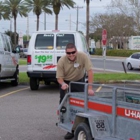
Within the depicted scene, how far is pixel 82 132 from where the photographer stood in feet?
22.0

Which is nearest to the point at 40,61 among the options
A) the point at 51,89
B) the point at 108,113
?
the point at 51,89

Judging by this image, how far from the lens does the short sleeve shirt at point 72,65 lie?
7.88 m

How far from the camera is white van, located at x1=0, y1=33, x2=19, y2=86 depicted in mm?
16016

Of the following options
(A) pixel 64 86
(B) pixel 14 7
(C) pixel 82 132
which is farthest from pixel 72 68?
(B) pixel 14 7

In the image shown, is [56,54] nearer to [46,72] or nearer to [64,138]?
[46,72]

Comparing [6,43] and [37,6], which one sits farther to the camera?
[37,6]

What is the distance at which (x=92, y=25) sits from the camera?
78.1m

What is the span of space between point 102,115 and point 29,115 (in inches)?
182

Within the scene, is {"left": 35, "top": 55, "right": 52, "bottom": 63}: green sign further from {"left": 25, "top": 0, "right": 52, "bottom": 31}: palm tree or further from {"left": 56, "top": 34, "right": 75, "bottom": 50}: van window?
{"left": 25, "top": 0, "right": 52, "bottom": 31}: palm tree

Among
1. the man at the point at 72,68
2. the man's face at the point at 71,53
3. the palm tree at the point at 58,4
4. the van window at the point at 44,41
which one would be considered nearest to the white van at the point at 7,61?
the van window at the point at 44,41

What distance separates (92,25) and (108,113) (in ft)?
238

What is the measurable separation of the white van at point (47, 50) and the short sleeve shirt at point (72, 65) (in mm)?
7111

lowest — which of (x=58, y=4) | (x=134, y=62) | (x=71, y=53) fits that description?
(x=134, y=62)

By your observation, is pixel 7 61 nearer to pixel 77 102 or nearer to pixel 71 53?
pixel 71 53
